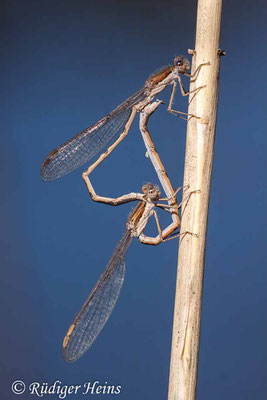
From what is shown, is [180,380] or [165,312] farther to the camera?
[165,312]

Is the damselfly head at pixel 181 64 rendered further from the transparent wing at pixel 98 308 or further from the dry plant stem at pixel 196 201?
the transparent wing at pixel 98 308

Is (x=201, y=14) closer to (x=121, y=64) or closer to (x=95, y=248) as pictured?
(x=121, y=64)

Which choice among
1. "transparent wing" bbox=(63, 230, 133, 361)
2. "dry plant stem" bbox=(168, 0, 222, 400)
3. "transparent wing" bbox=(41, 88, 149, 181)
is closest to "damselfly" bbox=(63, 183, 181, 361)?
"transparent wing" bbox=(63, 230, 133, 361)

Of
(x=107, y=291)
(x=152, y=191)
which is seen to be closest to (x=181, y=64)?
(x=152, y=191)

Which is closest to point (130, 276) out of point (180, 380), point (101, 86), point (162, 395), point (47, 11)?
point (162, 395)

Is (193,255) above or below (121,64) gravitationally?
below

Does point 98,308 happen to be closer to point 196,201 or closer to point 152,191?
point 152,191
